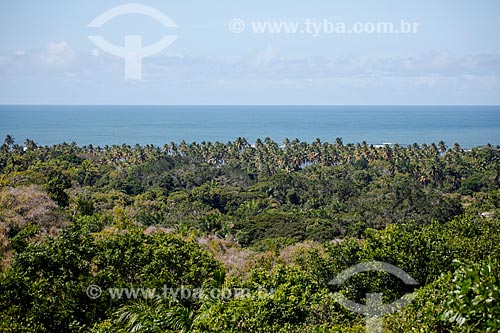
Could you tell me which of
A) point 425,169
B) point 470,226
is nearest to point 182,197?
Answer: point 425,169

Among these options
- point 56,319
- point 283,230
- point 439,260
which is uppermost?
point 439,260

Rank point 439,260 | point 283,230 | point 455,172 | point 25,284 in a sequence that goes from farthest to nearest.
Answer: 1. point 455,172
2. point 283,230
3. point 439,260
4. point 25,284

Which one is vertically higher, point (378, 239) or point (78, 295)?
point (378, 239)

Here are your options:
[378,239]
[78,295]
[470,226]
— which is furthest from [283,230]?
[78,295]

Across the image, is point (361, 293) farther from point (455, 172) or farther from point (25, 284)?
point (455, 172)

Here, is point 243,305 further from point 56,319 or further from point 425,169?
point 425,169

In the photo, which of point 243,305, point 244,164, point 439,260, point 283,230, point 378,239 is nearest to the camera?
point 243,305

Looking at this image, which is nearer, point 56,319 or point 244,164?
point 56,319
